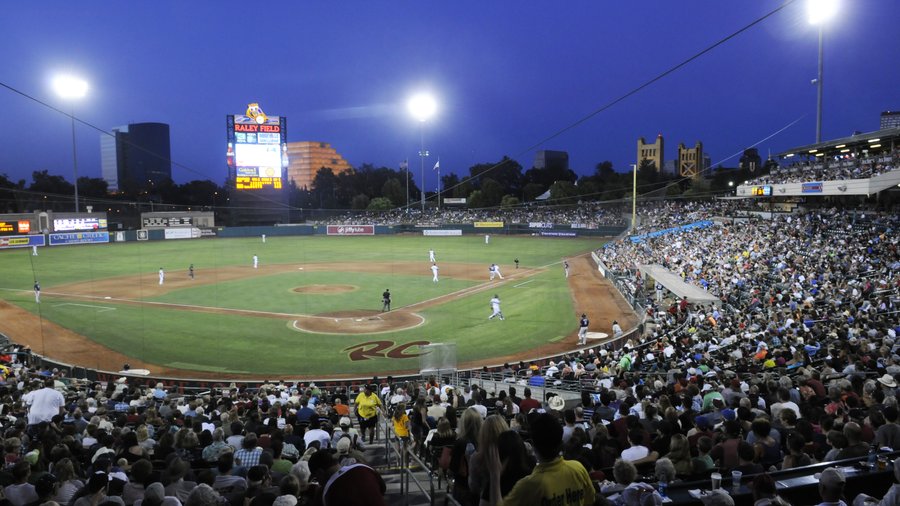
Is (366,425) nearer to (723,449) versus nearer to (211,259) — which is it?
(723,449)

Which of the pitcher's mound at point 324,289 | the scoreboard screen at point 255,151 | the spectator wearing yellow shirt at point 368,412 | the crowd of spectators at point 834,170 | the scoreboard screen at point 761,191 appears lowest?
the pitcher's mound at point 324,289

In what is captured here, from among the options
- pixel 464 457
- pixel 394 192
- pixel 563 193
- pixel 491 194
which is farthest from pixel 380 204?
pixel 464 457

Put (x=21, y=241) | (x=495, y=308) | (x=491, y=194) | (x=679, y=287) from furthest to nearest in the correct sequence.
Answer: (x=491, y=194) < (x=21, y=241) < (x=495, y=308) < (x=679, y=287)

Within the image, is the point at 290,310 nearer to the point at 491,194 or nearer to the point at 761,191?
the point at 761,191

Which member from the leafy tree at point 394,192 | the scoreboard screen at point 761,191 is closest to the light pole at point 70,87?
the scoreboard screen at point 761,191

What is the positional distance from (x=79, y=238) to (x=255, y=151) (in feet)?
73.5

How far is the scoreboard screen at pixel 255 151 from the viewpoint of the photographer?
74.2 m

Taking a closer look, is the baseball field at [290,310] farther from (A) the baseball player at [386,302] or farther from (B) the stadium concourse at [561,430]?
(B) the stadium concourse at [561,430]

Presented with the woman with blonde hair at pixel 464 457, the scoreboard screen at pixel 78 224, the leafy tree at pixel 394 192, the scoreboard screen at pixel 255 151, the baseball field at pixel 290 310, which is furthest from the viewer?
the leafy tree at pixel 394 192

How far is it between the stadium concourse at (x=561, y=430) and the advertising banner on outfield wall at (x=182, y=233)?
5525 centimetres

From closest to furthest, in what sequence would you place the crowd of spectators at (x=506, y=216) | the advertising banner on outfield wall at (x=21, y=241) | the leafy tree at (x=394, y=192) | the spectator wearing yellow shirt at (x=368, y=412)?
1. the spectator wearing yellow shirt at (x=368, y=412)
2. the advertising banner on outfield wall at (x=21, y=241)
3. the crowd of spectators at (x=506, y=216)
4. the leafy tree at (x=394, y=192)

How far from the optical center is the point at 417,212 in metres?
85.3

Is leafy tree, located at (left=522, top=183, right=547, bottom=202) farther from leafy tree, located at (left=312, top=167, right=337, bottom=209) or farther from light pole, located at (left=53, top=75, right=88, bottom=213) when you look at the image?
light pole, located at (left=53, top=75, right=88, bottom=213)

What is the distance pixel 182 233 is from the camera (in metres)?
72.9
